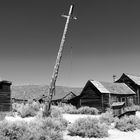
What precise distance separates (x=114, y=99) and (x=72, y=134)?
71.8 ft

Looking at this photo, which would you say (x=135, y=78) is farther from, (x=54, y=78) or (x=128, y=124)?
(x=54, y=78)

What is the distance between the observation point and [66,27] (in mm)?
16516

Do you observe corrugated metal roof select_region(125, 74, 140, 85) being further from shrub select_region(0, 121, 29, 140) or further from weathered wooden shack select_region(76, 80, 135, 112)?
shrub select_region(0, 121, 29, 140)

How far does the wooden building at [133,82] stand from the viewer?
38.8m

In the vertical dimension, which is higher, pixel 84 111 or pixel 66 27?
pixel 66 27

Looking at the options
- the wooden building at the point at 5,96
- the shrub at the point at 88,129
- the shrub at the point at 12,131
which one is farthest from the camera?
the wooden building at the point at 5,96

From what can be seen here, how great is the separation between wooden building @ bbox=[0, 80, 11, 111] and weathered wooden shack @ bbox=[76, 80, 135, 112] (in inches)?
468

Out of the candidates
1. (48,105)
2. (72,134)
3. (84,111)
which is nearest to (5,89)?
(84,111)

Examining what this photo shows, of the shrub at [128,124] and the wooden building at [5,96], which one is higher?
the wooden building at [5,96]

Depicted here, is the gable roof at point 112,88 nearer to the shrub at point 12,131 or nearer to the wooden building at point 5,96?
the wooden building at point 5,96

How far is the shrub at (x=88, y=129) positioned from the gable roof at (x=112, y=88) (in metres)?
19.5

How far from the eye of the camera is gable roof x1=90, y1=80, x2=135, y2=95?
33.2 metres

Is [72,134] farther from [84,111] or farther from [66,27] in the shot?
[84,111]

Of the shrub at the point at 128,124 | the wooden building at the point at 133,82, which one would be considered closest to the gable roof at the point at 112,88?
the wooden building at the point at 133,82
